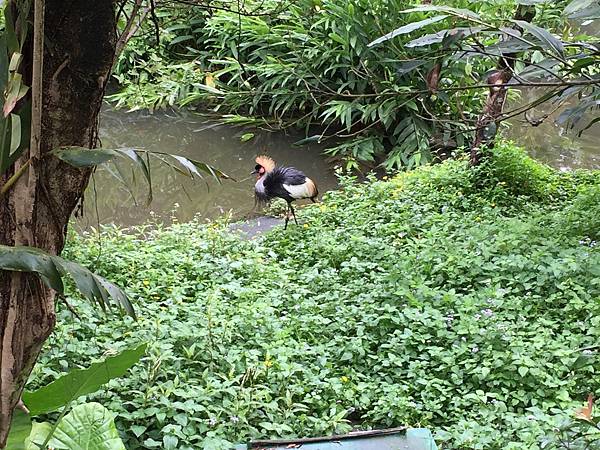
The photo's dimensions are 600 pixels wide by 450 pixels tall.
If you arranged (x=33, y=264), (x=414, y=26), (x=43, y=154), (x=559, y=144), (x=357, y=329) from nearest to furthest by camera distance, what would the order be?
(x=33, y=264) → (x=43, y=154) → (x=414, y=26) → (x=357, y=329) → (x=559, y=144)

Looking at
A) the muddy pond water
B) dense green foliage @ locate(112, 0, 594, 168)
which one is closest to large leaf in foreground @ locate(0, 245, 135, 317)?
the muddy pond water

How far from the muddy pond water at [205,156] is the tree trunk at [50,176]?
13.6ft

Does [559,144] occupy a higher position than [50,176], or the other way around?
[50,176]

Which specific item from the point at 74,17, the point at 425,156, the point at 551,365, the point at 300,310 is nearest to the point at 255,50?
the point at 425,156

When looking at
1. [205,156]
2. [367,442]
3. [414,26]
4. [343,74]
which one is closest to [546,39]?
[414,26]

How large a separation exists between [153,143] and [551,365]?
19.6 feet

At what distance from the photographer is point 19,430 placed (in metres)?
1.38

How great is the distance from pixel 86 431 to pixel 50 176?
55 centimetres

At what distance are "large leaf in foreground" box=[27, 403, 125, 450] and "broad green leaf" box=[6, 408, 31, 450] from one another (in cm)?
3

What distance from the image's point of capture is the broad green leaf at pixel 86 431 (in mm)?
1423

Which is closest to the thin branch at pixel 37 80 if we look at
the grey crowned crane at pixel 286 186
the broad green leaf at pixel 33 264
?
the broad green leaf at pixel 33 264

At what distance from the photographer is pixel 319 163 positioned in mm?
7086

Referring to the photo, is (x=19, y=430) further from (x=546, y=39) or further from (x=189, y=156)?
(x=189, y=156)

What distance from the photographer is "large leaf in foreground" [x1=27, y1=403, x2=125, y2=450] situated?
4.66 ft
